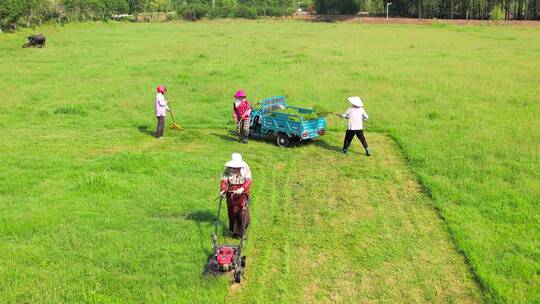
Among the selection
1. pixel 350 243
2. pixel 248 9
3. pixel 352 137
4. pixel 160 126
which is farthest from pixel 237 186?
pixel 248 9

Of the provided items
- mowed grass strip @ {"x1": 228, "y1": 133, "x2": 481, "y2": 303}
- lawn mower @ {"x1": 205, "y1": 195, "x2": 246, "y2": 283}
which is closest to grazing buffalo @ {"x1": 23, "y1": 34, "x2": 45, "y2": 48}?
mowed grass strip @ {"x1": 228, "y1": 133, "x2": 481, "y2": 303}

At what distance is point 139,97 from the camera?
68.4ft

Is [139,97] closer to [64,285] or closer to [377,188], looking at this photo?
[377,188]

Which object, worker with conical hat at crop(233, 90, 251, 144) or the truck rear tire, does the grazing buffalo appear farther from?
the truck rear tire

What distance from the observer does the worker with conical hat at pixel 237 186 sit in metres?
8.10

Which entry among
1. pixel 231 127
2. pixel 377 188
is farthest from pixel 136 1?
pixel 377 188

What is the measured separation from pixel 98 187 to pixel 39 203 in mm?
1200

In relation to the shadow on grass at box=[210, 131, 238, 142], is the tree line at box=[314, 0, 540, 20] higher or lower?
higher

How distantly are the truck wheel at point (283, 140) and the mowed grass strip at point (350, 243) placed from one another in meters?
1.81

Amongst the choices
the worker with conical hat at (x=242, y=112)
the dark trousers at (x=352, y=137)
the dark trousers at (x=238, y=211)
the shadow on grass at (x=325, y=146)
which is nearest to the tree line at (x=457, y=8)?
the shadow on grass at (x=325, y=146)

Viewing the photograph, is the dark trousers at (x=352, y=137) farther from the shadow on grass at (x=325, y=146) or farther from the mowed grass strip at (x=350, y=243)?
the mowed grass strip at (x=350, y=243)

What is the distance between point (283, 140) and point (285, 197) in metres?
3.78

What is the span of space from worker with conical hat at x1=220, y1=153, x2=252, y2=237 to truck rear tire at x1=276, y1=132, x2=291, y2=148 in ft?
19.2

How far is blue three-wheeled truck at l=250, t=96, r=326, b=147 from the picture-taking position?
1370 centimetres
